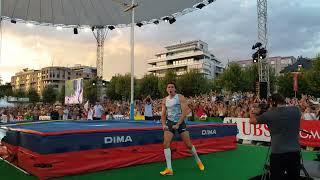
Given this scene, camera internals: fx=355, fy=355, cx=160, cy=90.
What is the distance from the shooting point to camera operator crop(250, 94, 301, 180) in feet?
16.7

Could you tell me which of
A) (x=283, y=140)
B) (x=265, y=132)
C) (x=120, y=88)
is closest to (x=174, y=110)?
(x=283, y=140)

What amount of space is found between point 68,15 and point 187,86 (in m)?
41.9

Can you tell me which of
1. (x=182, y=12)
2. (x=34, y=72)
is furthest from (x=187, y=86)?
(x=34, y=72)

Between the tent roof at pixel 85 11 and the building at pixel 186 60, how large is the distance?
83.8 m

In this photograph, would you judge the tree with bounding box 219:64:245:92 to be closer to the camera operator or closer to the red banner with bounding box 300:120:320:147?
the red banner with bounding box 300:120:320:147

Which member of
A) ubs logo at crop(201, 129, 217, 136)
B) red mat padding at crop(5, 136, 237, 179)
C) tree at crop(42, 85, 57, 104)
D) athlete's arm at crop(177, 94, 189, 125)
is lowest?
red mat padding at crop(5, 136, 237, 179)

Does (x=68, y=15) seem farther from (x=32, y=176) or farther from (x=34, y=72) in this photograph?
(x=34, y=72)

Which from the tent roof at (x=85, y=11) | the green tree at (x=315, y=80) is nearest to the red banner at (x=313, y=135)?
the tent roof at (x=85, y=11)

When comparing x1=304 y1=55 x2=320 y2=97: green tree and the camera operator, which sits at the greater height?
x1=304 y1=55 x2=320 y2=97: green tree

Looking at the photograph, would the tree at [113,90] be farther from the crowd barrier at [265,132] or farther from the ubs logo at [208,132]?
the ubs logo at [208,132]

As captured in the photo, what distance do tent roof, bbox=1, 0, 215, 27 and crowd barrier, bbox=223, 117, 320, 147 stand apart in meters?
12.0

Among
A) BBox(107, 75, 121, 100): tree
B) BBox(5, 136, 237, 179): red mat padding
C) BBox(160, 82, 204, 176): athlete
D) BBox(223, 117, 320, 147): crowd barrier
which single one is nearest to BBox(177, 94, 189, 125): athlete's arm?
BBox(160, 82, 204, 176): athlete

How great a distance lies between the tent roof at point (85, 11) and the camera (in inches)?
1069

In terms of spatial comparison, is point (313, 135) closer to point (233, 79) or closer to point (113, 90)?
point (233, 79)
